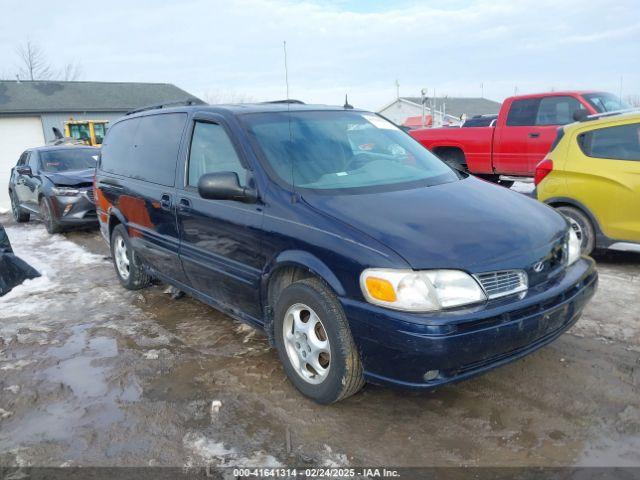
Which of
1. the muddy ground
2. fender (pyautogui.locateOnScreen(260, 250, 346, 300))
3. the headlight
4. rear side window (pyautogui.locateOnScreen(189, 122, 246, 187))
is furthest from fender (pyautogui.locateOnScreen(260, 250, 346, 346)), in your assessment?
the headlight

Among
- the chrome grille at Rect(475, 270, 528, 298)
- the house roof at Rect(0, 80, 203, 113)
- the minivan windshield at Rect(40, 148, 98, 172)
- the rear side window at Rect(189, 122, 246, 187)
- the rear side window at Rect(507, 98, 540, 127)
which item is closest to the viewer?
the chrome grille at Rect(475, 270, 528, 298)

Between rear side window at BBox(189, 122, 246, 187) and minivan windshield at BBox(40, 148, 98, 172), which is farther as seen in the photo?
minivan windshield at BBox(40, 148, 98, 172)

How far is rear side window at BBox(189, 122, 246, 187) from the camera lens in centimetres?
376

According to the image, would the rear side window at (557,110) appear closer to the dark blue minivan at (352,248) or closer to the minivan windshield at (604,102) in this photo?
the minivan windshield at (604,102)

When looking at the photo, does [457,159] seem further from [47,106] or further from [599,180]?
[47,106]

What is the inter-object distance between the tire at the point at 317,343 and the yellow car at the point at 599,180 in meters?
3.50

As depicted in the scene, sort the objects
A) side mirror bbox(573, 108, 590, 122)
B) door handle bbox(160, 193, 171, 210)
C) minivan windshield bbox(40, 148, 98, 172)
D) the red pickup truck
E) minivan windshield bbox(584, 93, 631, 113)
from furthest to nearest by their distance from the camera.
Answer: minivan windshield bbox(40, 148, 98, 172), the red pickup truck, minivan windshield bbox(584, 93, 631, 113), side mirror bbox(573, 108, 590, 122), door handle bbox(160, 193, 171, 210)

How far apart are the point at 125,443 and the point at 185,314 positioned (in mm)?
2053

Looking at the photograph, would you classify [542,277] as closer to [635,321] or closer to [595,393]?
[595,393]

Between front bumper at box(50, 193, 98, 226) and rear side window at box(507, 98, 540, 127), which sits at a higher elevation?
rear side window at box(507, 98, 540, 127)

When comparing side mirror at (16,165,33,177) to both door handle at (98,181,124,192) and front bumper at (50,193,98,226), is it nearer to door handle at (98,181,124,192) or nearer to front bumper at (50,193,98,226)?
front bumper at (50,193,98,226)

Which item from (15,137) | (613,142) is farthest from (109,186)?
(15,137)

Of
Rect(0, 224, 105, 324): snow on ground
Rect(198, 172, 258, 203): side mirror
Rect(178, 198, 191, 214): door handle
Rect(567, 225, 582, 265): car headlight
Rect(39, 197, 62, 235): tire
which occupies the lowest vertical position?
Rect(0, 224, 105, 324): snow on ground

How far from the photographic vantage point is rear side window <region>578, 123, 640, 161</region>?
542 centimetres
